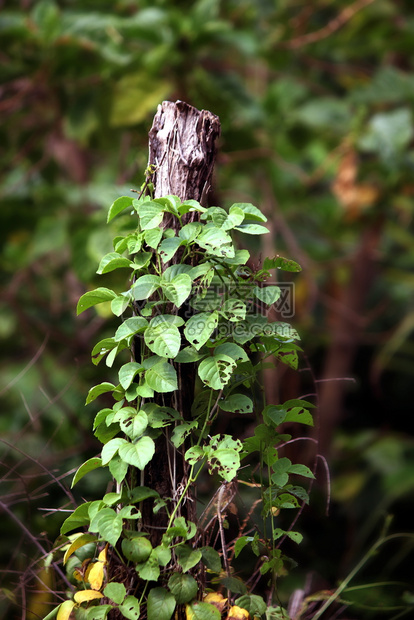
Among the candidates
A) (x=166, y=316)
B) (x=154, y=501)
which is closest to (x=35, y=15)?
(x=166, y=316)

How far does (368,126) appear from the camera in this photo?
7.97 feet

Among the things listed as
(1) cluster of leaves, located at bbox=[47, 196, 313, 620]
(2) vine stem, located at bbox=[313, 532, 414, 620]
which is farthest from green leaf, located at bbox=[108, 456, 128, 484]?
(2) vine stem, located at bbox=[313, 532, 414, 620]

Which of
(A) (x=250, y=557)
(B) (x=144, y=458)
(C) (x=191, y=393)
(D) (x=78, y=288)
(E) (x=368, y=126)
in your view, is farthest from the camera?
(D) (x=78, y=288)

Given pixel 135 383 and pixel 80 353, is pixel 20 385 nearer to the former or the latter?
pixel 80 353

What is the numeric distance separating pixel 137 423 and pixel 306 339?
2375 millimetres

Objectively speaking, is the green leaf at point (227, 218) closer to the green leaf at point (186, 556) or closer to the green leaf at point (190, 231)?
the green leaf at point (190, 231)

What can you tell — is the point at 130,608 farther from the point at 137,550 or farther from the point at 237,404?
the point at 237,404

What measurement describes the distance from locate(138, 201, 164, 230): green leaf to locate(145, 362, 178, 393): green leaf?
0.19 meters

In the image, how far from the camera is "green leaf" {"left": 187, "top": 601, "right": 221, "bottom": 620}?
80 cm

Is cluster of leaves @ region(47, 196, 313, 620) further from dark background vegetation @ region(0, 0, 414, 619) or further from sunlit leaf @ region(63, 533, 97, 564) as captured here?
dark background vegetation @ region(0, 0, 414, 619)

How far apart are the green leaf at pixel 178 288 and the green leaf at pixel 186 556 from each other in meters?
0.34

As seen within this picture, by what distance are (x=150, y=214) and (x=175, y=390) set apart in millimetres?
253

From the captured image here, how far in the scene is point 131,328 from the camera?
82cm

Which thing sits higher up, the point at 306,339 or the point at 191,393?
the point at 191,393
